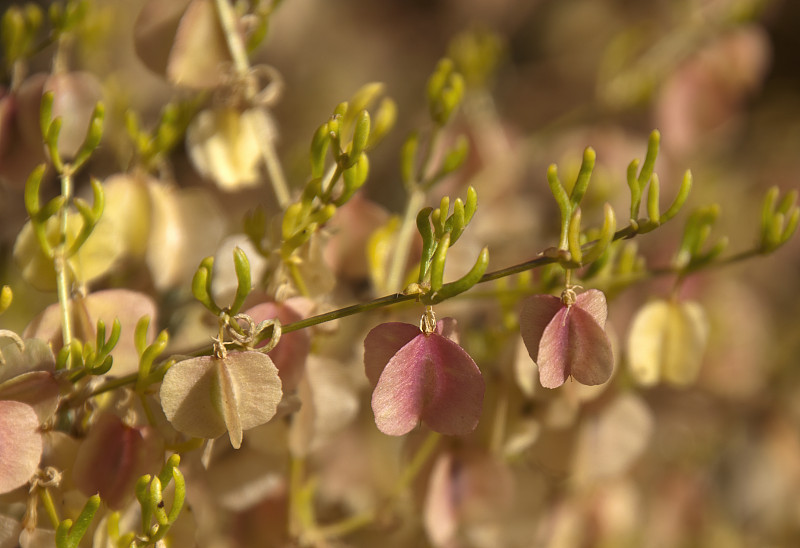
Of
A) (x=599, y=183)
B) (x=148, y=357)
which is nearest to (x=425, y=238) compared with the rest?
(x=148, y=357)

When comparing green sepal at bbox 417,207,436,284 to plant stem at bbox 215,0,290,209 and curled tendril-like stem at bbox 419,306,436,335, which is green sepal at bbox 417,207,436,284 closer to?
curled tendril-like stem at bbox 419,306,436,335

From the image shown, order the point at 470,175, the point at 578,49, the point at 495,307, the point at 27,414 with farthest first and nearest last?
the point at 578,49 < the point at 470,175 < the point at 495,307 < the point at 27,414

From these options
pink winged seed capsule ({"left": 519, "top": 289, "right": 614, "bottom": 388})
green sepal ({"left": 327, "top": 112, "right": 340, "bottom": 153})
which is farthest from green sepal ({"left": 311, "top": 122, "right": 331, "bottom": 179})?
pink winged seed capsule ({"left": 519, "top": 289, "right": 614, "bottom": 388})

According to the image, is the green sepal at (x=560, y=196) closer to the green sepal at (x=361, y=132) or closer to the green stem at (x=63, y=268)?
the green sepal at (x=361, y=132)

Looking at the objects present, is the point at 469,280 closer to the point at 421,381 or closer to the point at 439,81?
the point at 421,381

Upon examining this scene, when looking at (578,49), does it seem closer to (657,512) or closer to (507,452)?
(657,512)

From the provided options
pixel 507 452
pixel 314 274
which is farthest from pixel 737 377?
pixel 314 274

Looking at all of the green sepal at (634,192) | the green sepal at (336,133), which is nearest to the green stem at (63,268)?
the green sepal at (336,133)

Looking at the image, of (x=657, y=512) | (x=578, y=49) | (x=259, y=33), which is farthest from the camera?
(x=578, y=49)
